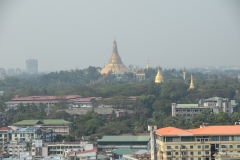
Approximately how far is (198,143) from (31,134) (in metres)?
19.4

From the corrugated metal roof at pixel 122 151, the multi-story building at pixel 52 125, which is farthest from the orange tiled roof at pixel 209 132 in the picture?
the multi-story building at pixel 52 125

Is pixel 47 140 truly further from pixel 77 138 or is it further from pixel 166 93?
pixel 166 93

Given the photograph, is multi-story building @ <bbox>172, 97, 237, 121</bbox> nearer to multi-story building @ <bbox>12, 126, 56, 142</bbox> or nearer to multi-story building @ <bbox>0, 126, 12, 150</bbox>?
multi-story building @ <bbox>12, 126, 56, 142</bbox>

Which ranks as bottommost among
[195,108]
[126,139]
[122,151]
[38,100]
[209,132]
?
[122,151]

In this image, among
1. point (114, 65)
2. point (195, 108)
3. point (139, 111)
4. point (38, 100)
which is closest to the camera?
point (195, 108)

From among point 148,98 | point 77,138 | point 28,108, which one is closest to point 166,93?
point 148,98

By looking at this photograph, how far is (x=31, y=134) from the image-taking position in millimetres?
48469

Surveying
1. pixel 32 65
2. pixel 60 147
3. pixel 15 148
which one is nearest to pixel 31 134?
pixel 15 148

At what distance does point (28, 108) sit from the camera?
67.9m

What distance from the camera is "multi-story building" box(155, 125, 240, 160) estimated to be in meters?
30.2

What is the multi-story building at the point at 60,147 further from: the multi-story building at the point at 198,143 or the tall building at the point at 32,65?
the tall building at the point at 32,65

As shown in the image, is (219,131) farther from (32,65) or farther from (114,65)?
(32,65)

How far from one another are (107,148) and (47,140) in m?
4.88

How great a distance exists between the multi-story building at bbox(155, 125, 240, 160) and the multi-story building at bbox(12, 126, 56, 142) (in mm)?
17881
